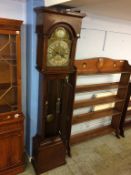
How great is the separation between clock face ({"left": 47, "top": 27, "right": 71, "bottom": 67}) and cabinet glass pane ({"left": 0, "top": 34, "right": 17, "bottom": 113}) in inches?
15.3

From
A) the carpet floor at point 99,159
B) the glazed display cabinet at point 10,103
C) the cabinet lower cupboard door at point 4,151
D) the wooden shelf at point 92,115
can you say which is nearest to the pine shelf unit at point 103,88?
the wooden shelf at point 92,115

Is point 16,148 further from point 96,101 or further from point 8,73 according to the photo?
point 96,101

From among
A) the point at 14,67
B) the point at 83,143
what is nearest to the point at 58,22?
the point at 14,67

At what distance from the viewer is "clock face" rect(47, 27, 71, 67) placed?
5.77ft

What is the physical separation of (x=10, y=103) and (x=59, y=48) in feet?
2.85

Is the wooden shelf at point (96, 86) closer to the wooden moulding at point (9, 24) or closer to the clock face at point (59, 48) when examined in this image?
the clock face at point (59, 48)

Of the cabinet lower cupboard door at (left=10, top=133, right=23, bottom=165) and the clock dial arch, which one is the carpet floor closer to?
Result: the cabinet lower cupboard door at (left=10, top=133, right=23, bottom=165)

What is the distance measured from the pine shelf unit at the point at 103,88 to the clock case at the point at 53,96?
0.26 m

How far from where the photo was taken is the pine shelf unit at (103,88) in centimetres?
245

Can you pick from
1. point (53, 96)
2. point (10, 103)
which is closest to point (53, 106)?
point (53, 96)

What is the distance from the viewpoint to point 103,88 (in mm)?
2668

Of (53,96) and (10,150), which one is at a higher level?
(53,96)

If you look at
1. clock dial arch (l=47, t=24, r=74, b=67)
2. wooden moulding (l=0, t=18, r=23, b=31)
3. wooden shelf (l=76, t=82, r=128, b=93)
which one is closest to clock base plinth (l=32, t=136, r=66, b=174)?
wooden shelf (l=76, t=82, r=128, b=93)

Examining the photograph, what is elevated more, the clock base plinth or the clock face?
the clock face
